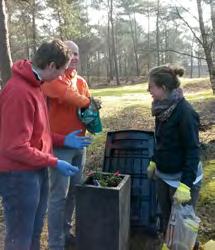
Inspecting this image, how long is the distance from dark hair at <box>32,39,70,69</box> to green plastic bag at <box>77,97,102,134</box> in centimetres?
104

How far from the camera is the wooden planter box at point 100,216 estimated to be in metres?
3.30

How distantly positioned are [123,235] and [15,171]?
122 centimetres

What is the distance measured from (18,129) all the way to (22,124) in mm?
39

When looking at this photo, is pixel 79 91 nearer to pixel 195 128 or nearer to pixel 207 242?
pixel 195 128

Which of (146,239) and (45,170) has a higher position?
(45,170)

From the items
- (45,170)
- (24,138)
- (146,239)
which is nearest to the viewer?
(24,138)

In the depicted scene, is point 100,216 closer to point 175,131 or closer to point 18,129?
point 175,131

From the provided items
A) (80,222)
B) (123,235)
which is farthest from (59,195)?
(123,235)

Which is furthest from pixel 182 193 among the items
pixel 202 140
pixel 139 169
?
pixel 202 140

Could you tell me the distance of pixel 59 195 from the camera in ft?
12.5

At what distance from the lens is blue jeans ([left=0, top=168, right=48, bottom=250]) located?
2801 millimetres

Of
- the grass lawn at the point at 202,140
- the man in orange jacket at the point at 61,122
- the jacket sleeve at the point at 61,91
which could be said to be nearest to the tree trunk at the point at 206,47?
the grass lawn at the point at 202,140

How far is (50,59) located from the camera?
2.81 metres

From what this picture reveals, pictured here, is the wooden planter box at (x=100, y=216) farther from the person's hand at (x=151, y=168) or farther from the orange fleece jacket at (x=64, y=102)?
the orange fleece jacket at (x=64, y=102)
